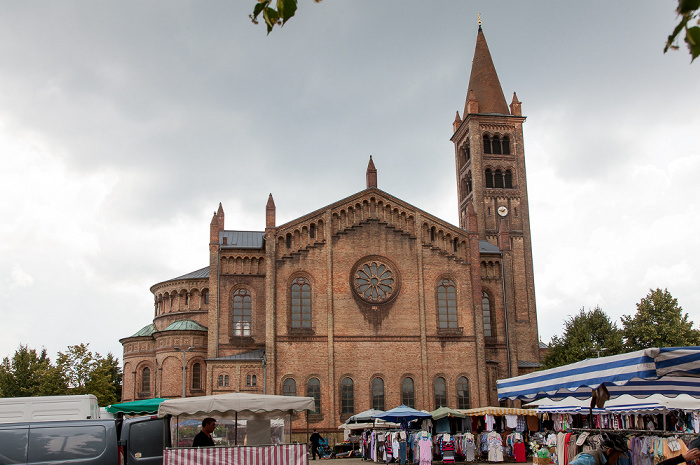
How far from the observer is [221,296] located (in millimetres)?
45219

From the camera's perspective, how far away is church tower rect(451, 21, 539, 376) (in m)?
56.2

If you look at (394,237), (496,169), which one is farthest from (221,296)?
(496,169)

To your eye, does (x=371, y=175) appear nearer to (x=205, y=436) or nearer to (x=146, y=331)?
(x=146, y=331)

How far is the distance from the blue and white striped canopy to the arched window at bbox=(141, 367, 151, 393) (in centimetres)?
3695

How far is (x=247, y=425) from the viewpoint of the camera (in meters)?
17.9

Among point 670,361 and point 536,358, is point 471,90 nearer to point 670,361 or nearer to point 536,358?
point 536,358

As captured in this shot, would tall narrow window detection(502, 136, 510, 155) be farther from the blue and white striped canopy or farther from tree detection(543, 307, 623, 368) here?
the blue and white striped canopy

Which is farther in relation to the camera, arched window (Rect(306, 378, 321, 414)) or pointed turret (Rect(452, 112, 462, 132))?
pointed turret (Rect(452, 112, 462, 132))

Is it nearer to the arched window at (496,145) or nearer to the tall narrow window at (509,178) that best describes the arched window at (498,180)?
the tall narrow window at (509,178)

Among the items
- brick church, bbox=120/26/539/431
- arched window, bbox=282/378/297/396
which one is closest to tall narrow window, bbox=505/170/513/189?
brick church, bbox=120/26/539/431

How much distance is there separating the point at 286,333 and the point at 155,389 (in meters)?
11.6

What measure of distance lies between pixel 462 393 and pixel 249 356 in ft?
45.8

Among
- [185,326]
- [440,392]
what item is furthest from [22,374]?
[440,392]

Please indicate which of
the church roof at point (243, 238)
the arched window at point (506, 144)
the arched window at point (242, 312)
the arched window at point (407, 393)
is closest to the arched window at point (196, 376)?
the arched window at point (242, 312)
